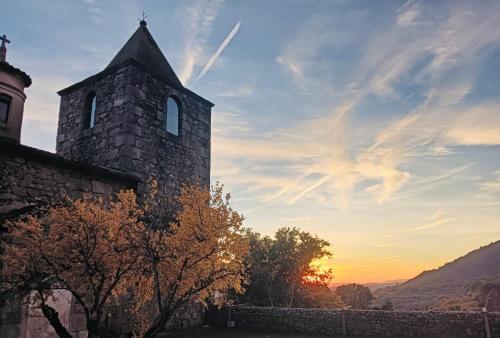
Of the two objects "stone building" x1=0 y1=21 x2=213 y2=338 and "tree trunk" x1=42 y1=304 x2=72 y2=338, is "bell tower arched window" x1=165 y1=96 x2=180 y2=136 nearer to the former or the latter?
"stone building" x1=0 y1=21 x2=213 y2=338

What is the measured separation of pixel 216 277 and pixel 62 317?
522 cm

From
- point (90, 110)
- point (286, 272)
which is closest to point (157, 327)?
point (90, 110)

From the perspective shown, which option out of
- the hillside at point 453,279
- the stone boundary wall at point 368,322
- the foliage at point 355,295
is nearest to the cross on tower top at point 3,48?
the stone boundary wall at point 368,322

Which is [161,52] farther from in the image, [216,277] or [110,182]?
[216,277]

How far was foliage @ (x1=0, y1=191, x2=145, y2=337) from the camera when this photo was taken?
659 cm

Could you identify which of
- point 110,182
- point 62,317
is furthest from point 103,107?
point 62,317

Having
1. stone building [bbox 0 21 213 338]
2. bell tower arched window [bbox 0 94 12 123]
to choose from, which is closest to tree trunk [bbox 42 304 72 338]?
stone building [bbox 0 21 213 338]

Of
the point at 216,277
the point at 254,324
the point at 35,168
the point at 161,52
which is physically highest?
the point at 161,52

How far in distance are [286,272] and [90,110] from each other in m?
15.4

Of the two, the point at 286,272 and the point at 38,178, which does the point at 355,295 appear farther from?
the point at 38,178

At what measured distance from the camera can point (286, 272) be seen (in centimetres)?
2481

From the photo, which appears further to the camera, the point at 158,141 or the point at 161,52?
the point at 161,52

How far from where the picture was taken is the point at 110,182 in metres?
12.5

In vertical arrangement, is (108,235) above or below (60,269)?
above
